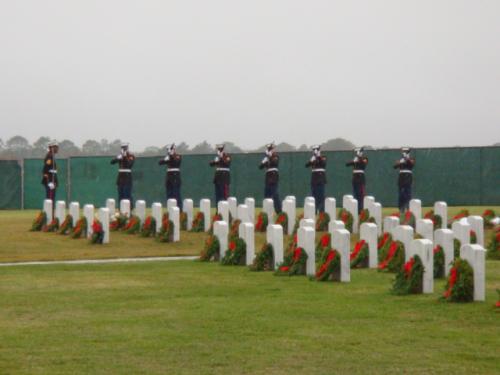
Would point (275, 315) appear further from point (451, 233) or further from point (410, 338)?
point (451, 233)

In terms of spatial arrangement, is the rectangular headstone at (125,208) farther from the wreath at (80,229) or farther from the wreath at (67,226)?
the wreath at (80,229)

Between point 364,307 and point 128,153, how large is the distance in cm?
1958

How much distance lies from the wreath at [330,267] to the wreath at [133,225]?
12684 millimetres

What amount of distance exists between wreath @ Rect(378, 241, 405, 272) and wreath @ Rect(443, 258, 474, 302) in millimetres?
3223

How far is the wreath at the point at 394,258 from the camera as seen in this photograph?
1803cm

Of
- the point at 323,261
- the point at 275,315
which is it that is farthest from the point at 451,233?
the point at 275,315

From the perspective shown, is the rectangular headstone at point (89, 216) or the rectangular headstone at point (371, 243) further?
the rectangular headstone at point (89, 216)

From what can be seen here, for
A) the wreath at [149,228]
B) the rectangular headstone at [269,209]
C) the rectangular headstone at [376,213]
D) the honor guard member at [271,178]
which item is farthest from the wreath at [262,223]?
the honor guard member at [271,178]

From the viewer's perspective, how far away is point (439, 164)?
43.2m

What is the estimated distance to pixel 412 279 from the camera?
1552cm

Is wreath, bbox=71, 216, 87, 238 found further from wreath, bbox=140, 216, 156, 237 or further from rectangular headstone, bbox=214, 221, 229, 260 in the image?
rectangular headstone, bbox=214, 221, 229, 260

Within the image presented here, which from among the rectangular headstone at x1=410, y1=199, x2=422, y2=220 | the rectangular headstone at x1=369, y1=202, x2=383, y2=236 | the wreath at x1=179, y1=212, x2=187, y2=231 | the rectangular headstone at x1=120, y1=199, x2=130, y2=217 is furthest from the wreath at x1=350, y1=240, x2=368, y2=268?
the rectangular headstone at x1=120, y1=199, x2=130, y2=217

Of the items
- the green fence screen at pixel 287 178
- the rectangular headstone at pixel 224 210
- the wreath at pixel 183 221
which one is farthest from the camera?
the green fence screen at pixel 287 178

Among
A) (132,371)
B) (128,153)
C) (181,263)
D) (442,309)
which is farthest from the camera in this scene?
(128,153)
